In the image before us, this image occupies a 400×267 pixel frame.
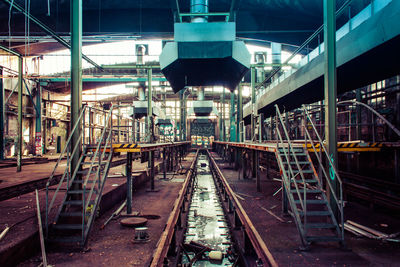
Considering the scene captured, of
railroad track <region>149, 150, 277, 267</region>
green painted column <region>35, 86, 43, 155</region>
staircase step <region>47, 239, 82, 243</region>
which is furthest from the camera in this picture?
green painted column <region>35, 86, 43, 155</region>

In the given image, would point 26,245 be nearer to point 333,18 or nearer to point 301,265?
point 301,265

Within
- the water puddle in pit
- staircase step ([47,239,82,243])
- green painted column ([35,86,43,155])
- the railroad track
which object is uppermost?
green painted column ([35,86,43,155])

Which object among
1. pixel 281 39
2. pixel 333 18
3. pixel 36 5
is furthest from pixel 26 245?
pixel 281 39

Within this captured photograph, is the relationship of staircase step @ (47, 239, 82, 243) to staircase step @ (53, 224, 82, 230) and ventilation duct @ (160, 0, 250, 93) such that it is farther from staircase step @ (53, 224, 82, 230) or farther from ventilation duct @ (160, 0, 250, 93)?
ventilation duct @ (160, 0, 250, 93)

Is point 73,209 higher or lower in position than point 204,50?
lower

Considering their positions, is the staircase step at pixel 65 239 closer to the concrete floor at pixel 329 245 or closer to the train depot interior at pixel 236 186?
the train depot interior at pixel 236 186

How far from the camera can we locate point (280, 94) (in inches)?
414

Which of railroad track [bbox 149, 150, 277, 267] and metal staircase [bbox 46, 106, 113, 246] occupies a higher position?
metal staircase [bbox 46, 106, 113, 246]

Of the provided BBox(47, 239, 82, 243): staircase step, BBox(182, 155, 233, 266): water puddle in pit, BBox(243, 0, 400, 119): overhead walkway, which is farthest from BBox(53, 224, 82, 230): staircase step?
BBox(243, 0, 400, 119): overhead walkway

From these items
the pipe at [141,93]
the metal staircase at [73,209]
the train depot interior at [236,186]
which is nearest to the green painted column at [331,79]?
the train depot interior at [236,186]

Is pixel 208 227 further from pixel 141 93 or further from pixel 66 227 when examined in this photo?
pixel 141 93

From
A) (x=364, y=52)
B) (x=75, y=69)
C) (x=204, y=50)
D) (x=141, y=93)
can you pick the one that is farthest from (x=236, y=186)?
(x=141, y=93)

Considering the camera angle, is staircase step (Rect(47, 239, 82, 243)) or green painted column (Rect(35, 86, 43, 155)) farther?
green painted column (Rect(35, 86, 43, 155))

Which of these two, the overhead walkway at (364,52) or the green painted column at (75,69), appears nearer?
the overhead walkway at (364,52)
